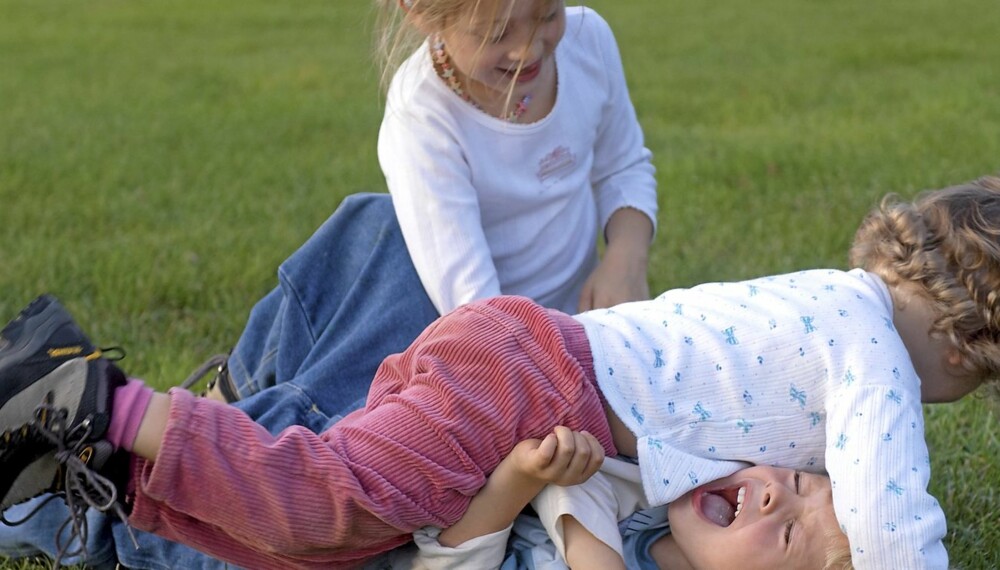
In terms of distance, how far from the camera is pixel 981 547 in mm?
2584

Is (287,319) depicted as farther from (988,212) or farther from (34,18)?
(34,18)

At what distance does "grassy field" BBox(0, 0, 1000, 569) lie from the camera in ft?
13.2

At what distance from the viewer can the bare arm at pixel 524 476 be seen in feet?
6.82

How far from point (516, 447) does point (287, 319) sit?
3.03 feet

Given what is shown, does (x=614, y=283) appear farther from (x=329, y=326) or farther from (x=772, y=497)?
(x=772, y=497)

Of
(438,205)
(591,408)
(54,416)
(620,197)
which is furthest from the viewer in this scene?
(620,197)

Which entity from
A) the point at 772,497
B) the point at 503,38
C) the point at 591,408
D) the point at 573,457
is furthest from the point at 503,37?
the point at 772,497

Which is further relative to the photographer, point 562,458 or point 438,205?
point 438,205

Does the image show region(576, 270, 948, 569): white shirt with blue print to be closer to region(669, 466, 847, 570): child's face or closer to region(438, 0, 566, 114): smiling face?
region(669, 466, 847, 570): child's face

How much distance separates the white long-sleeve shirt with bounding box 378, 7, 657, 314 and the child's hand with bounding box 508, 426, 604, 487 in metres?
0.77

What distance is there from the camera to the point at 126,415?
200 centimetres

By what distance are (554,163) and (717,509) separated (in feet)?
3.72

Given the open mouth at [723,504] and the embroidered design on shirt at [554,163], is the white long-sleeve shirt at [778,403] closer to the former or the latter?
the open mouth at [723,504]

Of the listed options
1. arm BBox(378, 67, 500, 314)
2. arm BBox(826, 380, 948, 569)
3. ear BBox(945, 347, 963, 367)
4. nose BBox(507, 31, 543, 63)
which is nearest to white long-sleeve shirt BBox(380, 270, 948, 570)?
arm BBox(826, 380, 948, 569)
